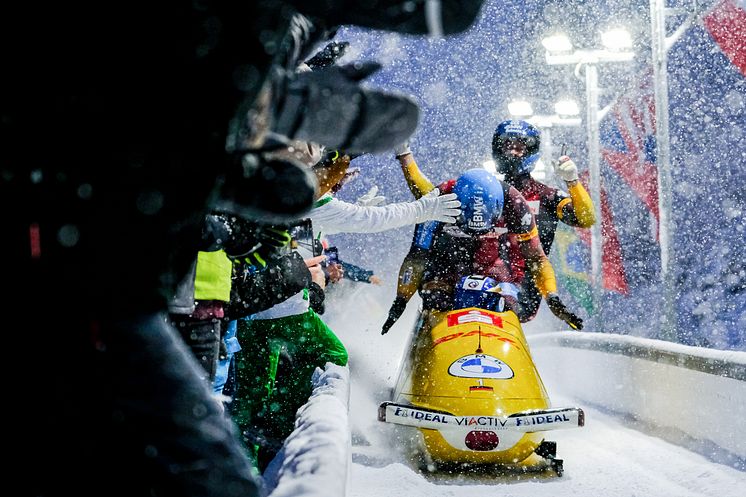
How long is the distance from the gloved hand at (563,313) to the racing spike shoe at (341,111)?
452cm

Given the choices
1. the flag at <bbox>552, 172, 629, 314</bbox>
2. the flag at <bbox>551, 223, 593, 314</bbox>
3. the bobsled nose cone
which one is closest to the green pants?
the bobsled nose cone

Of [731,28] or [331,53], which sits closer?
[331,53]

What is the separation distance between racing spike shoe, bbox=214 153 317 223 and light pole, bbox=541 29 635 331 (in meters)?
11.7

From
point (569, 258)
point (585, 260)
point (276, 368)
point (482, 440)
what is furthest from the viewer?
point (585, 260)

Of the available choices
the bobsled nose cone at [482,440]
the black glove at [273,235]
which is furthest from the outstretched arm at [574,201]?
the black glove at [273,235]

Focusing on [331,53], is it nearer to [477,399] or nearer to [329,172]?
[329,172]

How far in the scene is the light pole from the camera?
489 inches

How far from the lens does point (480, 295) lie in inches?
204

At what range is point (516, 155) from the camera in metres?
6.54

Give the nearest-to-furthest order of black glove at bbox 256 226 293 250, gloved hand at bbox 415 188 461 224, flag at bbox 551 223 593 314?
black glove at bbox 256 226 293 250
gloved hand at bbox 415 188 461 224
flag at bbox 551 223 593 314

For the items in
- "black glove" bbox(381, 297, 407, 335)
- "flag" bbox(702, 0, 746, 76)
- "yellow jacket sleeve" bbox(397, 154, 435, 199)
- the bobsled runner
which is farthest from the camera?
"flag" bbox(702, 0, 746, 76)

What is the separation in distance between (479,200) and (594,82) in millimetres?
9185

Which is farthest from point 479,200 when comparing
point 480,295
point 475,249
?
point 480,295

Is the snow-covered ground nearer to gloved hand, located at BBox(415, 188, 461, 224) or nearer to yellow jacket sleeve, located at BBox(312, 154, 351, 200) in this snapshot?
gloved hand, located at BBox(415, 188, 461, 224)
